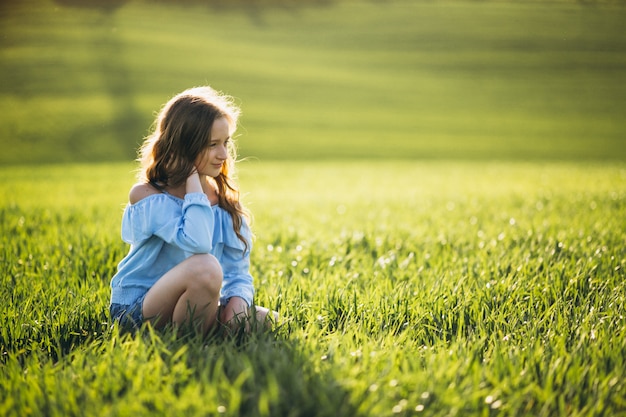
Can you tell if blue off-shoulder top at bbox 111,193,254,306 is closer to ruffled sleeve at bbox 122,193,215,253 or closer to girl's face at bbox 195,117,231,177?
ruffled sleeve at bbox 122,193,215,253

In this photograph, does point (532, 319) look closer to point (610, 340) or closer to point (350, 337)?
point (610, 340)

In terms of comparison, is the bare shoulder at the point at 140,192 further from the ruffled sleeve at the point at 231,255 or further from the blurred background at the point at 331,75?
the blurred background at the point at 331,75

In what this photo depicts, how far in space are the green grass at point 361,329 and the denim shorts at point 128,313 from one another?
0.09m

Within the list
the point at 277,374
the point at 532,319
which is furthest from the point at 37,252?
the point at 532,319

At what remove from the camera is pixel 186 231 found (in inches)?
113

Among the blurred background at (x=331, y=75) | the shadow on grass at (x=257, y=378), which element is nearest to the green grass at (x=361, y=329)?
the shadow on grass at (x=257, y=378)

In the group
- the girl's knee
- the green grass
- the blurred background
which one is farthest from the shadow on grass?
the blurred background

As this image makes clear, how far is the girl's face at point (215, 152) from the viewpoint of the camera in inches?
122

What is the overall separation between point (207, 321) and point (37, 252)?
9.01ft

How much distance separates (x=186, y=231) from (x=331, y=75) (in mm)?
38621

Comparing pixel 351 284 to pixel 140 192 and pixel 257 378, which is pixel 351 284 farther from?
pixel 257 378

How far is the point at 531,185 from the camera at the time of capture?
38.8 ft

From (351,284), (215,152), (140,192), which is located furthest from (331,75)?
(140,192)

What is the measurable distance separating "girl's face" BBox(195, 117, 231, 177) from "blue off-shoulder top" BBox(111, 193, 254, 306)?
207 millimetres
